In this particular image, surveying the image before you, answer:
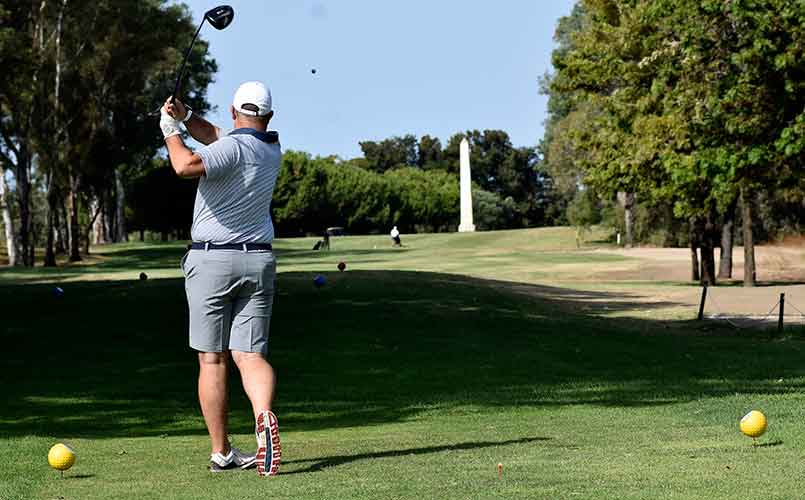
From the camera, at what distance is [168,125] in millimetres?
8391

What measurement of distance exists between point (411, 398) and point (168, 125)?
9.06 meters

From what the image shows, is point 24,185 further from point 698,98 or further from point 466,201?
point 466,201

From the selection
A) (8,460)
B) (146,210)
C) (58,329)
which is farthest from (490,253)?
(8,460)

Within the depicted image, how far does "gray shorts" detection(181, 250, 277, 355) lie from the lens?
8.38m

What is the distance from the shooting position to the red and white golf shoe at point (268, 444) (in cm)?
786

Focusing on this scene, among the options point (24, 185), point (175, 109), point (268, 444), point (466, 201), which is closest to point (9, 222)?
point (24, 185)

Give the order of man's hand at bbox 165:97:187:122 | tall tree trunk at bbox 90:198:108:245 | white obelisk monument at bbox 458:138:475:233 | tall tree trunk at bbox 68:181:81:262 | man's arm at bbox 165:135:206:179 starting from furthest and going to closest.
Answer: white obelisk monument at bbox 458:138:475:233 → tall tree trunk at bbox 90:198:108:245 → tall tree trunk at bbox 68:181:81:262 → man's hand at bbox 165:97:187:122 → man's arm at bbox 165:135:206:179

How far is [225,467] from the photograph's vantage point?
8500 mm

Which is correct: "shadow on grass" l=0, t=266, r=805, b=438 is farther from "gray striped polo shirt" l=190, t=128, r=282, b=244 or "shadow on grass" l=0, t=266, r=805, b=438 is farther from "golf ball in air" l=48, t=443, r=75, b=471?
"gray striped polo shirt" l=190, t=128, r=282, b=244

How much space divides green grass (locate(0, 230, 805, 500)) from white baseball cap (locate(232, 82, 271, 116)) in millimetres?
2331

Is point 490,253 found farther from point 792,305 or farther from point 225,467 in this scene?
point 225,467

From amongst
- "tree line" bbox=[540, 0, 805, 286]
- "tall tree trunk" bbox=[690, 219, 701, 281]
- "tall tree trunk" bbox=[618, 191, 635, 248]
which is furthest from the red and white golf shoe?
"tall tree trunk" bbox=[618, 191, 635, 248]

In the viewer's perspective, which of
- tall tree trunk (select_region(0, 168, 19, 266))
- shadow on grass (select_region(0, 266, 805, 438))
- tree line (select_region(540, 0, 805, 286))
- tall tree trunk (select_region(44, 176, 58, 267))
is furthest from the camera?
tall tree trunk (select_region(0, 168, 19, 266))

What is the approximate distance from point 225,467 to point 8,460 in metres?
1.99
